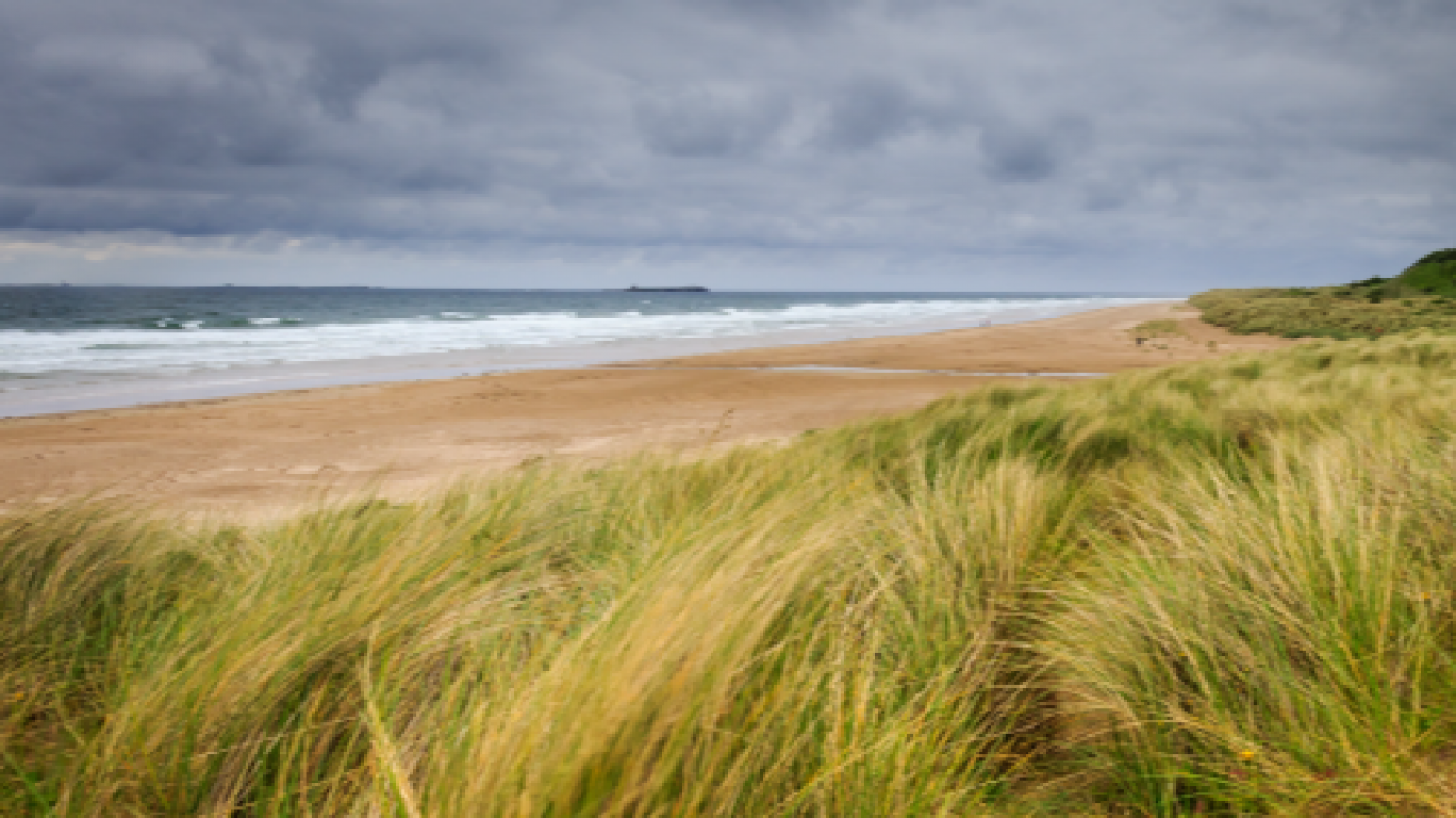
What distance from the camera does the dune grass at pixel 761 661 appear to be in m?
1.60

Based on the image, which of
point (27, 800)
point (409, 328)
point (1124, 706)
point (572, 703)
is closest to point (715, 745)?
point (572, 703)

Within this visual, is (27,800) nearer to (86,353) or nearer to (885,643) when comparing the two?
(885,643)

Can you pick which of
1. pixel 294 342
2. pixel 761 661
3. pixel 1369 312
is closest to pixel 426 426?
pixel 761 661

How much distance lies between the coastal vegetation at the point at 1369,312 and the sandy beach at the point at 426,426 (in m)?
9.58

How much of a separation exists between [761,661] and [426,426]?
9.63 m

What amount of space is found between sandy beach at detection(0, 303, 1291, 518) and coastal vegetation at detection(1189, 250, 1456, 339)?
9583 millimetres

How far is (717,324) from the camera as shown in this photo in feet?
129

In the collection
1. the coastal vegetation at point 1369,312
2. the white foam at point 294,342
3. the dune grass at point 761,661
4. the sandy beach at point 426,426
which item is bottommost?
the sandy beach at point 426,426

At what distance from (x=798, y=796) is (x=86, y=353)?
26.9 m

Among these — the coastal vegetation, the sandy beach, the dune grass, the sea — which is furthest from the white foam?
the dune grass

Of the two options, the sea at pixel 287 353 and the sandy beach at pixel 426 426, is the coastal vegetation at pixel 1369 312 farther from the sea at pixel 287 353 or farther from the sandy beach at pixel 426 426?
the sea at pixel 287 353

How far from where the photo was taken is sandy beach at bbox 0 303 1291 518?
7277 millimetres

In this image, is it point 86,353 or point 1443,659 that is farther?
point 86,353

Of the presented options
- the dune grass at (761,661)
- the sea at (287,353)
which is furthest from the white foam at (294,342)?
the dune grass at (761,661)
